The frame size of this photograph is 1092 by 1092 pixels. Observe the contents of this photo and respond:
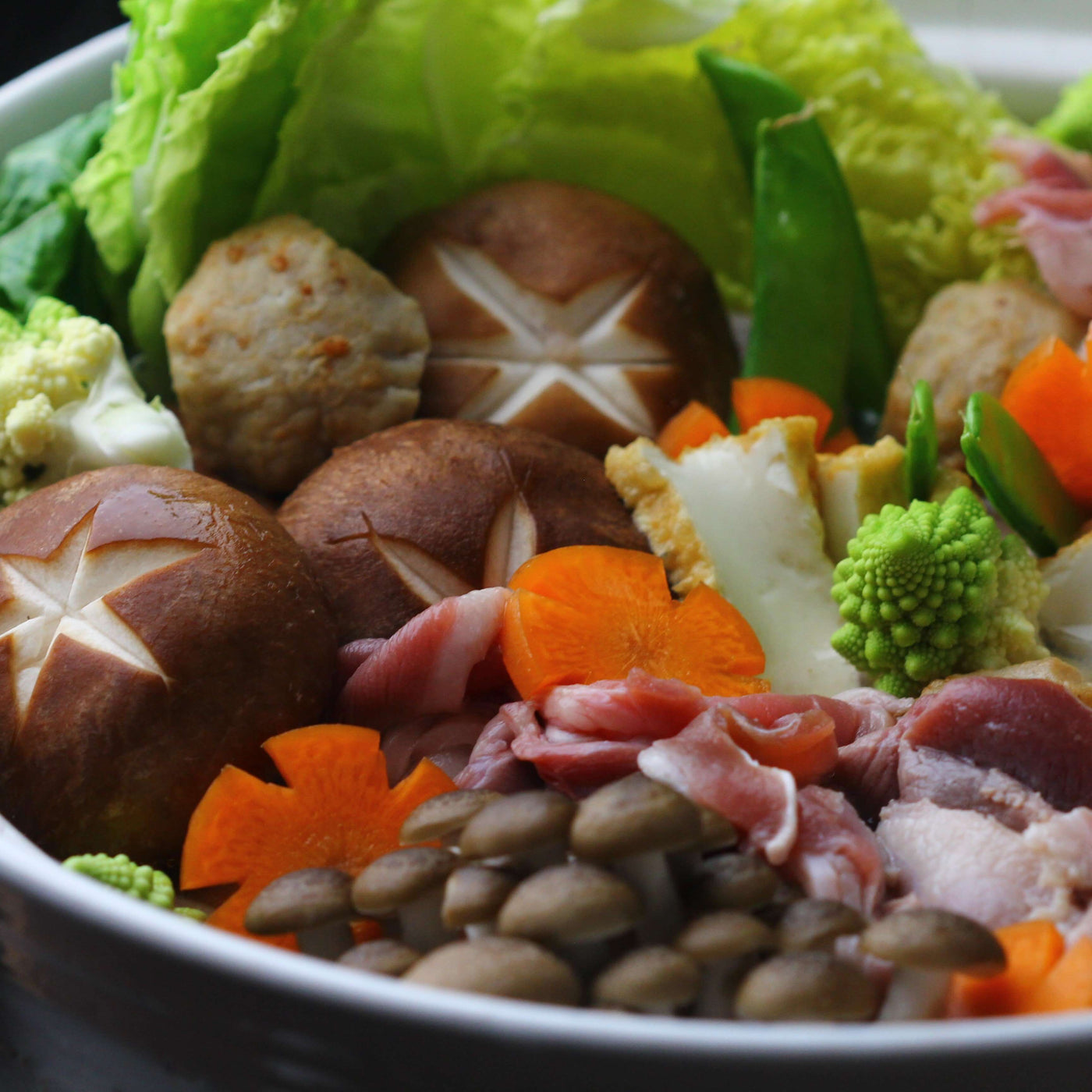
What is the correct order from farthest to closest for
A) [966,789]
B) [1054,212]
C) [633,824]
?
[1054,212] → [966,789] → [633,824]

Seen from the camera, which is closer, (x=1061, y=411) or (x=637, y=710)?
(x=637, y=710)

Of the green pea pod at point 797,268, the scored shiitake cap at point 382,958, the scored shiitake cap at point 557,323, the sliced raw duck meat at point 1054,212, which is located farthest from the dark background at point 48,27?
the scored shiitake cap at point 382,958

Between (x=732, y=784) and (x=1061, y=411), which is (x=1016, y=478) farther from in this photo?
(x=732, y=784)

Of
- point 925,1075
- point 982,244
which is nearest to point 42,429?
point 925,1075

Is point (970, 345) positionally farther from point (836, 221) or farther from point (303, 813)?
point (303, 813)

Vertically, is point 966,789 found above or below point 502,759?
below

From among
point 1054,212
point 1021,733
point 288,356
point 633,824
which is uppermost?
point 288,356

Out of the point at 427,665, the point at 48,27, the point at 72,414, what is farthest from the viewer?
the point at 48,27

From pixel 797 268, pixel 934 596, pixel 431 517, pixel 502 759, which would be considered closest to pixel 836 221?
pixel 797 268
